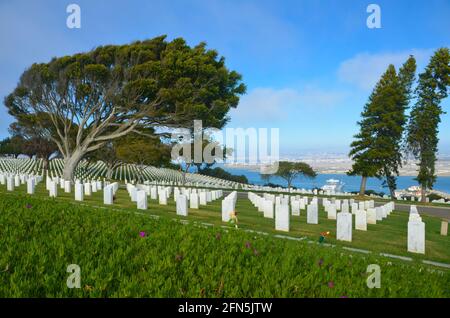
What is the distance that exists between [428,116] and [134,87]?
99.9 feet

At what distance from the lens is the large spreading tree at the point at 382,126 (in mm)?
35531

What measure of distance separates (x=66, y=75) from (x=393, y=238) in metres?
25.4

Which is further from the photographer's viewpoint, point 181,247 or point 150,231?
point 150,231

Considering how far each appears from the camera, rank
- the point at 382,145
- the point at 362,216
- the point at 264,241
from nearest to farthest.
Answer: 1. the point at 264,241
2. the point at 362,216
3. the point at 382,145

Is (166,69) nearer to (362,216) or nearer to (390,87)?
(362,216)

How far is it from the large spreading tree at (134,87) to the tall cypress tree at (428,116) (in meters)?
21.7

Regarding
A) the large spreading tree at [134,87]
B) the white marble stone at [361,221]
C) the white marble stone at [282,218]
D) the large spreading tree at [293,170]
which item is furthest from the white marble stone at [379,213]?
the large spreading tree at [293,170]

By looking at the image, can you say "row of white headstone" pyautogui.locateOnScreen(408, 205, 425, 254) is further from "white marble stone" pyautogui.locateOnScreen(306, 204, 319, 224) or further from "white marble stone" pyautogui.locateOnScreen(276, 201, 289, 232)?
"white marble stone" pyautogui.locateOnScreen(306, 204, 319, 224)

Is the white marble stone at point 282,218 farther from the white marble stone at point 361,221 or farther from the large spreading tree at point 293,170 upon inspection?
the large spreading tree at point 293,170

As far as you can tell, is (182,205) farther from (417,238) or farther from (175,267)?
(175,267)

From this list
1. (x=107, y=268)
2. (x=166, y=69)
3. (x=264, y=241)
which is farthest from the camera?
(x=166, y=69)

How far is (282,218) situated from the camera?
32.6 ft

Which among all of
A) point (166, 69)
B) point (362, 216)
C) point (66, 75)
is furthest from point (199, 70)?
point (362, 216)

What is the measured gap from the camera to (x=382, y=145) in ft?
117
